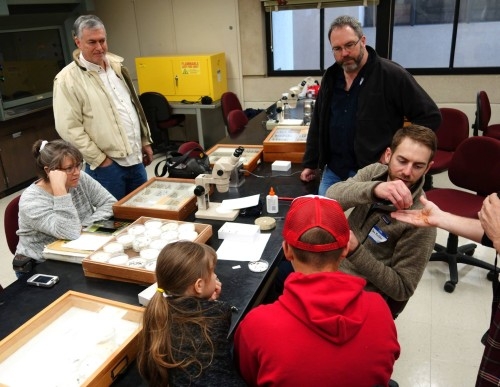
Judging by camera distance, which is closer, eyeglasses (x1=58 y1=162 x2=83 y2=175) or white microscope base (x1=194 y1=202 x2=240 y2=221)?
eyeglasses (x1=58 y1=162 x2=83 y2=175)

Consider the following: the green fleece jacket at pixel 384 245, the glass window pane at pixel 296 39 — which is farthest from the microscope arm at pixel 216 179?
the glass window pane at pixel 296 39

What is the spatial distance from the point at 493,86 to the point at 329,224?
4681mm

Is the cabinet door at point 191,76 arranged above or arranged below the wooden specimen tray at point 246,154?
above

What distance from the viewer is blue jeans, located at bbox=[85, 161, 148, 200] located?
2807 mm

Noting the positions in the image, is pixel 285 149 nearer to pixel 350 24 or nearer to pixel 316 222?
pixel 350 24

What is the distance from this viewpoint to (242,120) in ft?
13.7

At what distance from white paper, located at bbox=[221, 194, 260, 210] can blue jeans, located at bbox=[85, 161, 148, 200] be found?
2.88ft

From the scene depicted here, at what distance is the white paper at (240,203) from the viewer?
229 centimetres

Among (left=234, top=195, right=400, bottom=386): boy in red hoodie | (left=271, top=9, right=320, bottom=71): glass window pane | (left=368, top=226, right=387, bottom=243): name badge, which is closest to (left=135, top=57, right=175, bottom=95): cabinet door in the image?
(left=271, top=9, right=320, bottom=71): glass window pane

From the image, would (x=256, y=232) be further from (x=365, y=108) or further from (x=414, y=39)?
(x=414, y=39)

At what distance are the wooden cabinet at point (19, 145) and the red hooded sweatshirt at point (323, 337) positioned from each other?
4.53 meters

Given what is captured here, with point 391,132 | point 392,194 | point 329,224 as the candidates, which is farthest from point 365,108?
point 329,224

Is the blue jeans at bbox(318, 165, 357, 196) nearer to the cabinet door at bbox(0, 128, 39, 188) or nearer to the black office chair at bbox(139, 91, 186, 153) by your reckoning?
the black office chair at bbox(139, 91, 186, 153)

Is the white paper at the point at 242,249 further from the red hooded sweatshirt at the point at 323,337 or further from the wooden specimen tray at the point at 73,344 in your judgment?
the red hooded sweatshirt at the point at 323,337
